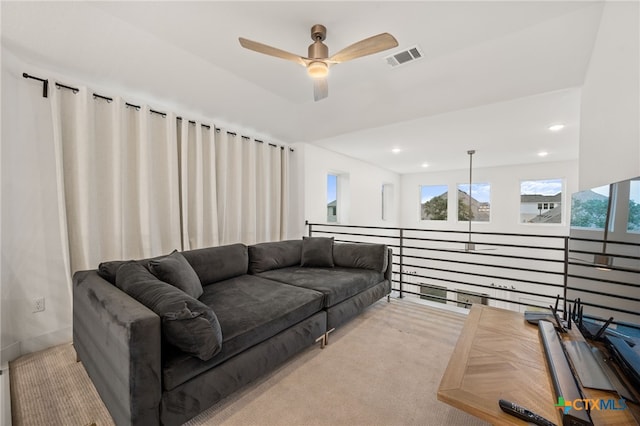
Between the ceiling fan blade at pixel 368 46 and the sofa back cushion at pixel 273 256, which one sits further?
the sofa back cushion at pixel 273 256

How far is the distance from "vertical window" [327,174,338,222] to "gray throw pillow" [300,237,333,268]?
7.07ft

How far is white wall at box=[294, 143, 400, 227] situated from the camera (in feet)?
15.5

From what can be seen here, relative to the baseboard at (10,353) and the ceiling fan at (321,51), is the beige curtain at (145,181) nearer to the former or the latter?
the baseboard at (10,353)

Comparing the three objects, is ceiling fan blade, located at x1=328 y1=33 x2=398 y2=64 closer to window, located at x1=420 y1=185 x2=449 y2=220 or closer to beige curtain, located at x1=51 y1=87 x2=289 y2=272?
beige curtain, located at x1=51 y1=87 x2=289 y2=272

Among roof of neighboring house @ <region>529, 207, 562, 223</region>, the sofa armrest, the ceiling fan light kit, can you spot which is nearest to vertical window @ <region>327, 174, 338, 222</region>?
the ceiling fan light kit

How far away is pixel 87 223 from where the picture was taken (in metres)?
2.40

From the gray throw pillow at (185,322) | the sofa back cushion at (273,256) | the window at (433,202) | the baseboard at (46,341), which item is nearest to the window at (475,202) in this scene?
the window at (433,202)

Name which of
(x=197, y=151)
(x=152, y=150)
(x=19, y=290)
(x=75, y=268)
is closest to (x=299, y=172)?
(x=197, y=151)

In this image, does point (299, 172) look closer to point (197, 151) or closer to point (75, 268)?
point (197, 151)

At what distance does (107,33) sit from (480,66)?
3.27 m

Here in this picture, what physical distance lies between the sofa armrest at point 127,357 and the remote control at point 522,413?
1.51 m

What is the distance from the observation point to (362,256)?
10.5 feet

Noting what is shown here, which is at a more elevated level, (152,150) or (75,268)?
(152,150)

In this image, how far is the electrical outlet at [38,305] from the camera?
2.21 m
